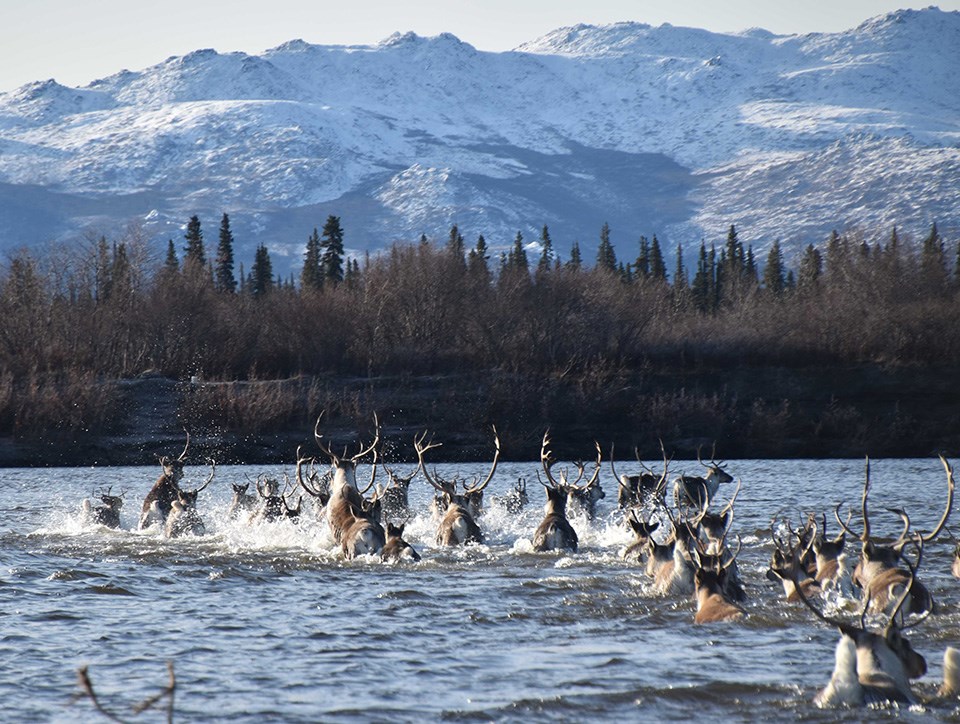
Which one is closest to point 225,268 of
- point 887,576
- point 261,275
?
point 261,275

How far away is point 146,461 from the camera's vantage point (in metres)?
54.2

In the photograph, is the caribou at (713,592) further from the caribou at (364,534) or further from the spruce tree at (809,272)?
the spruce tree at (809,272)

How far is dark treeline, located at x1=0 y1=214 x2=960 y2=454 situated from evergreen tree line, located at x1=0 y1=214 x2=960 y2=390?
13 centimetres

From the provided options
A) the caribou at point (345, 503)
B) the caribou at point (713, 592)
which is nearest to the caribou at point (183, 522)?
the caribou at point (345, 503)

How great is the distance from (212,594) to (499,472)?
29.4 meters

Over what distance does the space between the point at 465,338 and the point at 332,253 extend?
31378 millimetres

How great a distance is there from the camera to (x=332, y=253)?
102812mm

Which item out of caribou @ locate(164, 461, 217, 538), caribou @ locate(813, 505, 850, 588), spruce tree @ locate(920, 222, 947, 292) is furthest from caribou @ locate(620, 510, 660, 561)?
→ spruce tree @ locate(920, 222, 947, 292)

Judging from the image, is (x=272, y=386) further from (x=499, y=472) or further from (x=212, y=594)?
(x=212, y=594)

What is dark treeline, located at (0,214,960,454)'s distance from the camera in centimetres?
5900

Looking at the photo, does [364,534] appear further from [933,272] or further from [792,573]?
[933,272]

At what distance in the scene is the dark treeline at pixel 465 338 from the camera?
2323 inches

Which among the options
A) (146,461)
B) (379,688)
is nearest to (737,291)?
(146,461)

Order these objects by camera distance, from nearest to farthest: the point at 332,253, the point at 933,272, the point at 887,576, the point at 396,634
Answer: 1. the point at 396,634
2. the point at 887,576
3. the point at 933,272
4. the point at 332,253
